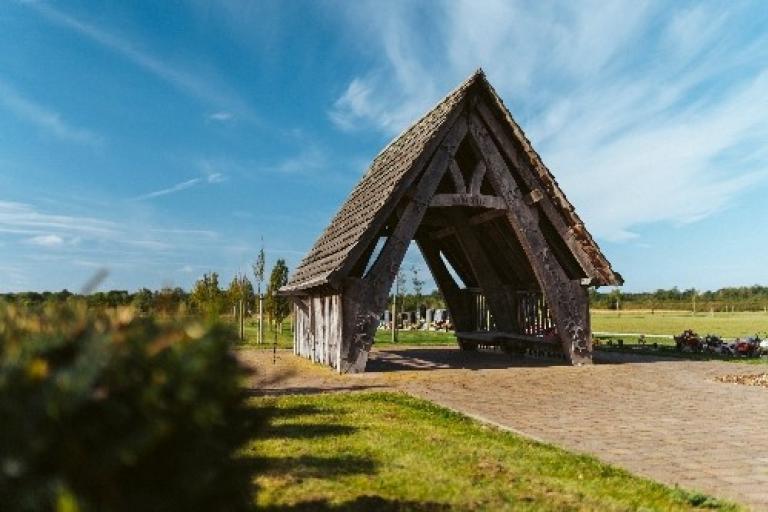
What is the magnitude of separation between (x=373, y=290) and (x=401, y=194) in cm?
213

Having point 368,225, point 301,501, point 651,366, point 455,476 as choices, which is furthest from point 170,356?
point 651,366

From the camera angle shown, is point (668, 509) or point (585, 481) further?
point (585, 481)

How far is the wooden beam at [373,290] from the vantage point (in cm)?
1370

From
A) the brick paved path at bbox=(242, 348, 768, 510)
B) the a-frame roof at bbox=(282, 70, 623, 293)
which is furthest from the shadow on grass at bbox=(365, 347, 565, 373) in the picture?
the a-frame roof at bbox=(282, 70, 623, 293)

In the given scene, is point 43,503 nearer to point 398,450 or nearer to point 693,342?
point 398,450

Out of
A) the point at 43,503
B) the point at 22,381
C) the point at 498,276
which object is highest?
the point at 498,276

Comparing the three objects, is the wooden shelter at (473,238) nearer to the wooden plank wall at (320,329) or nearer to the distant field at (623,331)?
the wooden plank wall at (320,329)

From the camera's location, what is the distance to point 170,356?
2707 millimetres

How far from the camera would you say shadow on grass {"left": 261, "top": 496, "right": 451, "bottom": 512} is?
4.67 metres

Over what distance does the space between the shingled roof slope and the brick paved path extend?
247 cm

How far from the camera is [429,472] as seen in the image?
5719mm

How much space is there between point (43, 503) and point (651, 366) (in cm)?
1560

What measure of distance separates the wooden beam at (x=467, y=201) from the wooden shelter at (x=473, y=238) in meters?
0.02

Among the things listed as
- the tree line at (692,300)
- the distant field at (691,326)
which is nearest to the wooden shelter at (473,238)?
the distant field at (691,326)
